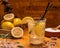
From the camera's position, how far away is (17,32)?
1630 millimetres

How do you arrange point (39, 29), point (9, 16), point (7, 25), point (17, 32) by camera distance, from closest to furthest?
point (39, 29)
point (17, 32)
point (7, 25)
point (9, 16)

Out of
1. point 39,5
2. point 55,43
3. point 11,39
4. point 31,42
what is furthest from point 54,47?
point 39,5

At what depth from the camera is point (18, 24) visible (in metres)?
1.75

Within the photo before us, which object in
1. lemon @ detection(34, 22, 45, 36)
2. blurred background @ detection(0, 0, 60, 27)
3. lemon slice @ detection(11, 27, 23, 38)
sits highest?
lemon @ detection(34, 22, 45, 36)

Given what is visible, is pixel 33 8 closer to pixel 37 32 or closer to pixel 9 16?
pixel 9 16

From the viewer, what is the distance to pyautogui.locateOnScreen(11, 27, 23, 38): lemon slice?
162cm

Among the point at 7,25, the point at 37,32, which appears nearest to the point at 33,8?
the point at 7,25

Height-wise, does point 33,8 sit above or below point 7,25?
below

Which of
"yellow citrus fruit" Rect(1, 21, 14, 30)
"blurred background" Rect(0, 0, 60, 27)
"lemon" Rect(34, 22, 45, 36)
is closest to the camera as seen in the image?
"lemon" Rect(34, 22, 45, 36)

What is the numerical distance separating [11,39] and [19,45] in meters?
0.19

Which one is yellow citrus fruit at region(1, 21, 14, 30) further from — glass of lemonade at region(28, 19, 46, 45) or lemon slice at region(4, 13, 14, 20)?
glass of lemonade at region(28, 19, 46, 45)

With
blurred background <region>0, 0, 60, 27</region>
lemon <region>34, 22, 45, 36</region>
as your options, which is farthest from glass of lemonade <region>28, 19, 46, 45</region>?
blurred background <region>0, 0, 60, 27</region>

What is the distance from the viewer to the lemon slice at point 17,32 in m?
1.62

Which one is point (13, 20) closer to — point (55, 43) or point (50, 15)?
point (55, 43)
